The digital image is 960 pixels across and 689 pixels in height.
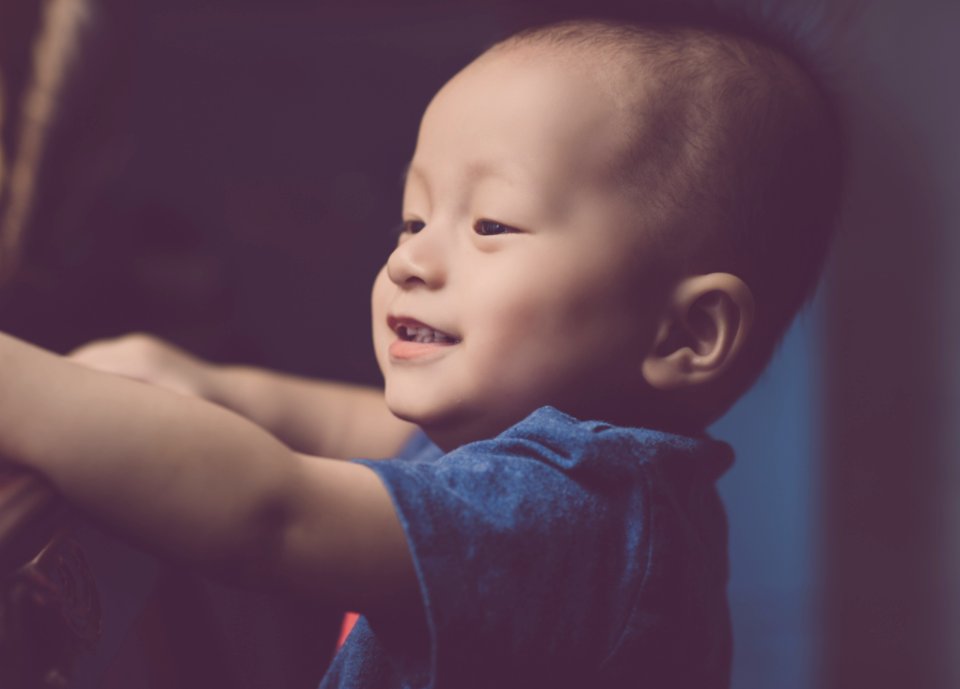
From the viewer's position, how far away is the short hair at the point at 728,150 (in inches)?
21.6

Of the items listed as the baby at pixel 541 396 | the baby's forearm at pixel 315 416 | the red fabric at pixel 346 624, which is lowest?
the red fabric at pixel 346 624

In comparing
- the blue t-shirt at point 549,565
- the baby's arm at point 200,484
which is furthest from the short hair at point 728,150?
the baby's arm at point 200,484

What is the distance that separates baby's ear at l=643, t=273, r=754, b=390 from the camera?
21.5 inches

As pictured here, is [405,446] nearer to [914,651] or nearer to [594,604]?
[594,604]

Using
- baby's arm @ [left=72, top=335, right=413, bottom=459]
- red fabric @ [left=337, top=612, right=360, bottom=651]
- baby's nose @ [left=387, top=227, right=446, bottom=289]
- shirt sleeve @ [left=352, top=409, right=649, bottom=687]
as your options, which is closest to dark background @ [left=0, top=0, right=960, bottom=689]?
baby's arm @ [left=72, top=335, right=413, bottom=459]

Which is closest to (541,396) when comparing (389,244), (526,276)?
(526,276)

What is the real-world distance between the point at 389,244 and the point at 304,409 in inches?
22.6

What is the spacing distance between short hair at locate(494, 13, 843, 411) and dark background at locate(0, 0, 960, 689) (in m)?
0.47

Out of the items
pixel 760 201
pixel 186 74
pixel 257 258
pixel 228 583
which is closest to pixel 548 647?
pixel 228 583

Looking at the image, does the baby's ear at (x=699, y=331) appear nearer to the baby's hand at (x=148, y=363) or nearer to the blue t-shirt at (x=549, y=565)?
the blue t-shirt at (x=549, y=565)

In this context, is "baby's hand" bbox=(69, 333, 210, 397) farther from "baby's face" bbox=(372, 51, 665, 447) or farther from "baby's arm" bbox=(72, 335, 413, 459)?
"baby's face" bbox=(372, 51, 665, 447)

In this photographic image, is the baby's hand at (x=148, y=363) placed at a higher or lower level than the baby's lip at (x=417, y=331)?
lower

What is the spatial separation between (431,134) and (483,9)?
85 cm

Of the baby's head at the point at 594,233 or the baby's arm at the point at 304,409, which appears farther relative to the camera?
the baby's arm at the point at 304,409
